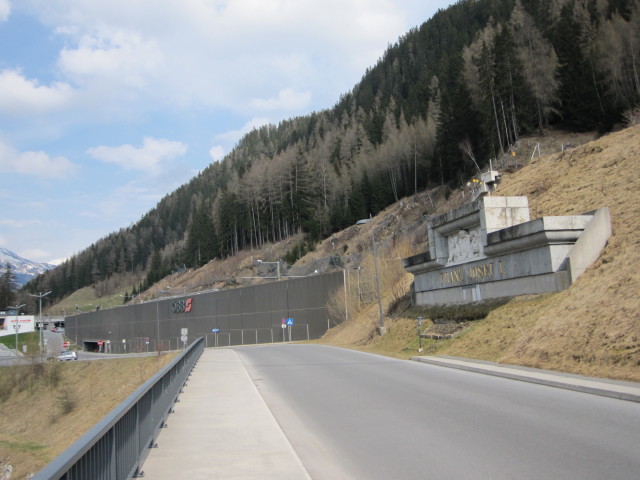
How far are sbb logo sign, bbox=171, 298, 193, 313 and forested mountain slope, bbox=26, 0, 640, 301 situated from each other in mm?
22541

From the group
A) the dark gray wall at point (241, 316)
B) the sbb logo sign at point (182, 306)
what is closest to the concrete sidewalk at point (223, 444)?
the dark gray wall at point (241, 316)

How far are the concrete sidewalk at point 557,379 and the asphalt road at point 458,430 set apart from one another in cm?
22

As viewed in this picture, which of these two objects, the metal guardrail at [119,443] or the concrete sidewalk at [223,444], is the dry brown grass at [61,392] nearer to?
the concrete sidewalk at [223,444]

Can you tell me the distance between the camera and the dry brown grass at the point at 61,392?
31.5 meters

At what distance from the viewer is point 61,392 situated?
3878 centimetres

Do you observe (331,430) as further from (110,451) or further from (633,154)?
(633,154)

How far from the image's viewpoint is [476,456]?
707 cm

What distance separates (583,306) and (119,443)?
47.6 ft

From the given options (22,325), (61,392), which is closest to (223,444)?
(61,392)

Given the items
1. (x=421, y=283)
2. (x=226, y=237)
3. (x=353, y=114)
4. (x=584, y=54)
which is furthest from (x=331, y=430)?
(x=353, y=114)

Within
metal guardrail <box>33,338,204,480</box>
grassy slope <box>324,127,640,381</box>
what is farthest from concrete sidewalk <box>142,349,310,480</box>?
grassy slope <box>324,127,640,381</box>

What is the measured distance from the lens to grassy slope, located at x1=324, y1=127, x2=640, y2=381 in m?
13.9

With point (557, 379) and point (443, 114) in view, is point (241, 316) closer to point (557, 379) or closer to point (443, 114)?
point (443, 114)

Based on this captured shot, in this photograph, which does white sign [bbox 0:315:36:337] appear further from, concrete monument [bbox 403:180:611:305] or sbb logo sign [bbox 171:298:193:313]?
concrete monument [bbox 403:180:611:305]
